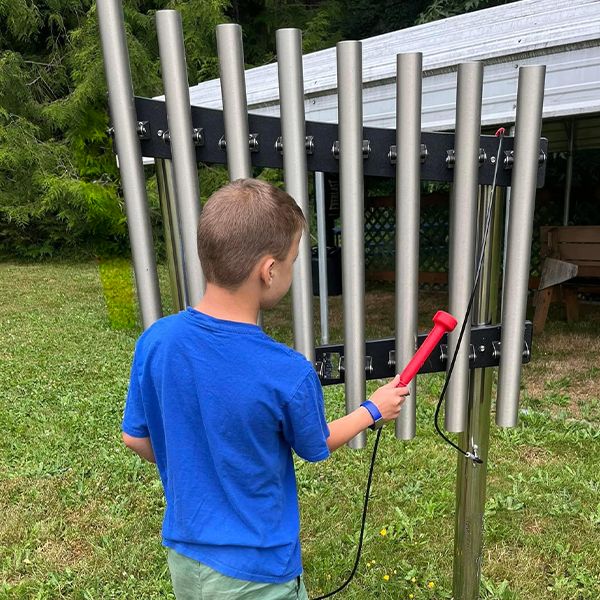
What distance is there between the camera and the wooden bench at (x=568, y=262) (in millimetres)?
6051

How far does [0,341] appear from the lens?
6.55m

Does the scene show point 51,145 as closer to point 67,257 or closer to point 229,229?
point 67,257

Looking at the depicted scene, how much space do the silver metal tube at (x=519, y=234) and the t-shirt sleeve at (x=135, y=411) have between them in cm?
108

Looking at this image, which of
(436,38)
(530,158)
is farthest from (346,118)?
(436,38)

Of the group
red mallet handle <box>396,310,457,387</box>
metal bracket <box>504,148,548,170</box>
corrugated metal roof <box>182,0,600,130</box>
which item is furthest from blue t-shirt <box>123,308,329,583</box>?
corrugated metal roof <box>182,0,600,130</box>

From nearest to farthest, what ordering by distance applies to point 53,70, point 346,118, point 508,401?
point 346,118 → point 508,401 → point 53,70

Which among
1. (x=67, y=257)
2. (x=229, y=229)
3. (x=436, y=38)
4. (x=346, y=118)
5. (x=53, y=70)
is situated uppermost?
(x=53, y=70)

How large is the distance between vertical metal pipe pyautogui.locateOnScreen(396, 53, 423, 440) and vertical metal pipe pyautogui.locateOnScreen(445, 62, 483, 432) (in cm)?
11

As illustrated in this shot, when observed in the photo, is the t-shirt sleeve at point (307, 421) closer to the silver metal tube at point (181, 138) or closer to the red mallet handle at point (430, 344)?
the red mallet handle at point (430, 344)

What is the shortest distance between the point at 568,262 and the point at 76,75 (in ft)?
39.1

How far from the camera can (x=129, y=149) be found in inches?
63.0

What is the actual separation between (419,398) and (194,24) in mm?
12530

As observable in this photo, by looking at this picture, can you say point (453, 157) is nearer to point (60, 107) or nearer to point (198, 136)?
point (198, 136)

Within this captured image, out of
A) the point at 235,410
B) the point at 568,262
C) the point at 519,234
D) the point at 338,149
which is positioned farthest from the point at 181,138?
the point at 568,262
